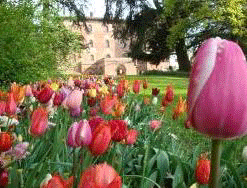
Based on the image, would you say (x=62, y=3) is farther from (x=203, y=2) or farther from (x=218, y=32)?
(x=218, y=32)

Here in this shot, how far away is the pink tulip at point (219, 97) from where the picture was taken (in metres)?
0.88

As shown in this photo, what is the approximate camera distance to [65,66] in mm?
20266

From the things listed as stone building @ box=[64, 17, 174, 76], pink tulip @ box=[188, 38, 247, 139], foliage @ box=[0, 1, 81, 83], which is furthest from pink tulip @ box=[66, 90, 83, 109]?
stone building @ box=[64, 17, 174, 76]

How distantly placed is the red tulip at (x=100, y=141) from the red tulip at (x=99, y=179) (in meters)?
0.50

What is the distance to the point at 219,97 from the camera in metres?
0.89

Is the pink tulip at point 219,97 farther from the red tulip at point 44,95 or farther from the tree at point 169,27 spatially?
the tree at point 169,27

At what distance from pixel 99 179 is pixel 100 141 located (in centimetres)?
57

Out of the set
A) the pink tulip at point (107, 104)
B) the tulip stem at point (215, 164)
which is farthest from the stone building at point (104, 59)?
the tulip stem at point (215, 164)

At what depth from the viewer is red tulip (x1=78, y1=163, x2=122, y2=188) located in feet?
2.97

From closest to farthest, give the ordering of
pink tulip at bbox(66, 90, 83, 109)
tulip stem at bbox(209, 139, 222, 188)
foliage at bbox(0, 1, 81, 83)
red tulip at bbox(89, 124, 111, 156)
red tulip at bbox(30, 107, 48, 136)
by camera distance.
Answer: tulip stem at bbox(209, 139, 222, 188) < red tulip at bbox(89, 124, 111, 156) < red tulip at bbox(30, 107, 48, 136) < pink tulip at bbox(66, 90, 83, 109) < foliage at bbox(0, 1, 81, 83)

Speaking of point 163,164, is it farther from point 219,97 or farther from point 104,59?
point 104,59

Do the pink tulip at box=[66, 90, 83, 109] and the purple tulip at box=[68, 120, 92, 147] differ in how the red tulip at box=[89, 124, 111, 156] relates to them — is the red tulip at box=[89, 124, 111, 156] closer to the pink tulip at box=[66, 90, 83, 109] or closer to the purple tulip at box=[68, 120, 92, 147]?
the purple tulip at box=[68, 120, 92, 147]

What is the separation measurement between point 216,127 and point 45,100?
2261 millimetres

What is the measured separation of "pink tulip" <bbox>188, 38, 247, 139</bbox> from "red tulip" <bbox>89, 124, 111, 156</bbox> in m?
0.63
